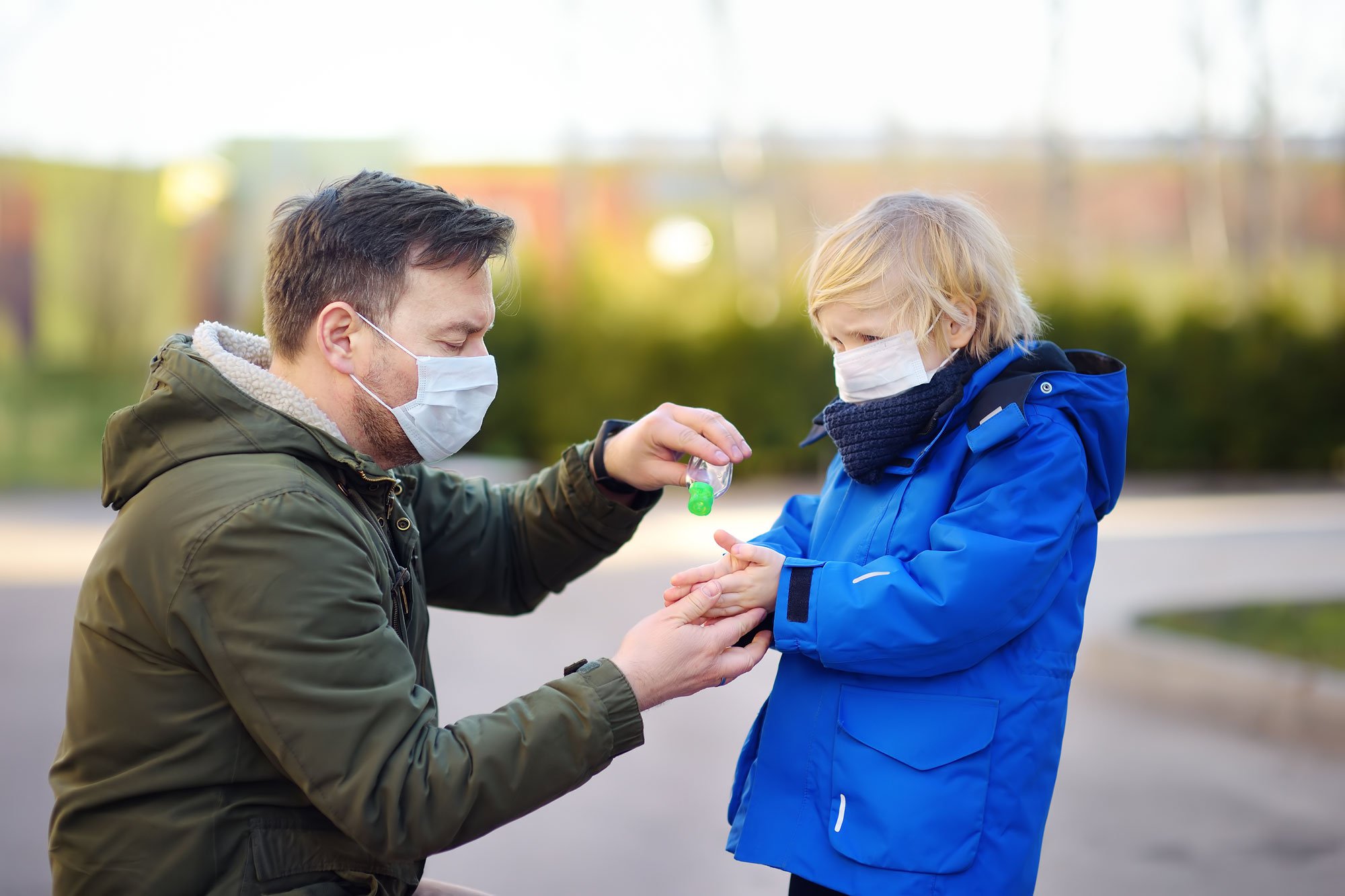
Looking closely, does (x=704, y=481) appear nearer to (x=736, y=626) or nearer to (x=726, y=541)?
(x=726, y=541)

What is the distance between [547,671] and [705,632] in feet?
14.6

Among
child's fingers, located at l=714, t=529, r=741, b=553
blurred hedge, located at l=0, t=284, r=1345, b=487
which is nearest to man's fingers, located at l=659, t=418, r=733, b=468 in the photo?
child's fingers, located at l=714, t=529, r=741, b=553

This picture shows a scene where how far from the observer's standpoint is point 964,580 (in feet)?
6.76

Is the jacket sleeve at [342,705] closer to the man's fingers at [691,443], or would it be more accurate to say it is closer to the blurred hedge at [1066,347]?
the man's fingers at [691,443]

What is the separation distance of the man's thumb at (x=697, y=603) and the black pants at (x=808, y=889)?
22.2 inches

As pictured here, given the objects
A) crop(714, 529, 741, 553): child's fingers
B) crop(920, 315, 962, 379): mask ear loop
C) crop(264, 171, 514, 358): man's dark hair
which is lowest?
crop(714, 529, 741, 553): child's fingers

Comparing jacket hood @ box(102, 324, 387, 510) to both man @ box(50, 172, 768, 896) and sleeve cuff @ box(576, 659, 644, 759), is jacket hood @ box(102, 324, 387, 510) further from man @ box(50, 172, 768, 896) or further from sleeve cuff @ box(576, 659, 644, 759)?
Result: sleeve cuff @ box(576, 659, 644, 759)

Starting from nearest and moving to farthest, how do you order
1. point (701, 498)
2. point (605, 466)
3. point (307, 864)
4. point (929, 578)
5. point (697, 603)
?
point (307, 864)
point (929, 578)
point (697, 603)
point (701, 498)
point (605, 466)

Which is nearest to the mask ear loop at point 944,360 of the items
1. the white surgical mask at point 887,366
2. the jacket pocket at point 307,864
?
the white surgical mask at point 887,366

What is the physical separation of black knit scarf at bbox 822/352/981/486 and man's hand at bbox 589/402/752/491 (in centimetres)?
25

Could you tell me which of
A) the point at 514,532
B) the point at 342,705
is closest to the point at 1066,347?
the point at 514,532

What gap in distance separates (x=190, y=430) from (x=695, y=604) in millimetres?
932

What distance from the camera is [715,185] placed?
51.5 ft

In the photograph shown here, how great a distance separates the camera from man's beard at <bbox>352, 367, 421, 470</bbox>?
2.29m
